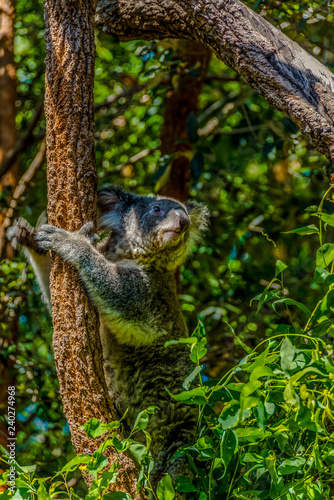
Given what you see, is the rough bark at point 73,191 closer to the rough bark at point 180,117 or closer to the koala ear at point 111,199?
the koala ear at point 111,199

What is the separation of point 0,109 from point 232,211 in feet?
7.86

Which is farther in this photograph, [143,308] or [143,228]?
[143,228]

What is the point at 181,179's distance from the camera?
4977 millimetres

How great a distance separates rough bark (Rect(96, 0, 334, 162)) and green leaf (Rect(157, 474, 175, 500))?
1.46 meters

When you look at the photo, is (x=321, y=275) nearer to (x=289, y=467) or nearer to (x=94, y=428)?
(x=289, y=467)

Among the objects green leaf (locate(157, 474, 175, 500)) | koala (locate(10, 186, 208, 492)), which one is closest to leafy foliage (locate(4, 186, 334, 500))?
green leaf (locate(157, 474, 175, 500))

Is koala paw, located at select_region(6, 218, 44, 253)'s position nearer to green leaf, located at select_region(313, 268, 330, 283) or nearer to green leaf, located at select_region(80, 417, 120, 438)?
green leaf, located at select_region(80, 417, 120, 438)

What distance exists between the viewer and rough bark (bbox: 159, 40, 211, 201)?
4.79 metres

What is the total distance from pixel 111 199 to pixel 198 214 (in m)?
0.67

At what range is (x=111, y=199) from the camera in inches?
142

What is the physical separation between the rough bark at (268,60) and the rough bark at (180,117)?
1.93 meters

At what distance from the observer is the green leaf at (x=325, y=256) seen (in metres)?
2.10

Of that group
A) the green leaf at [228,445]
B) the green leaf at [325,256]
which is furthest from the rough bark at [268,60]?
the green leaf at [228,445]

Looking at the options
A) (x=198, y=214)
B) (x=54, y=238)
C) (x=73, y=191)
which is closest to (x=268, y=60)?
(x=73, y=191)
